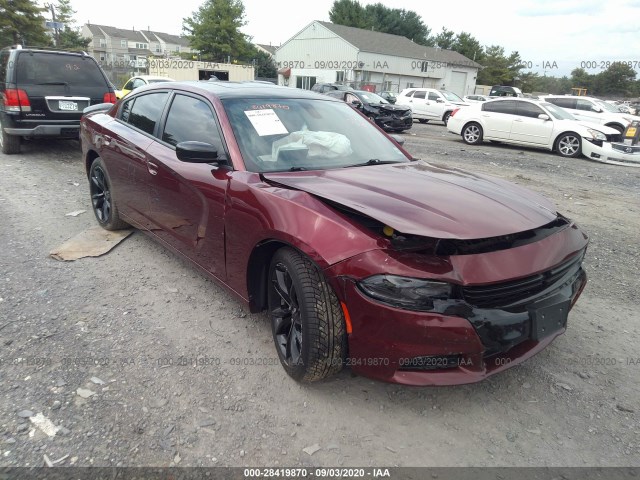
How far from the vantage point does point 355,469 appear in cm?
204

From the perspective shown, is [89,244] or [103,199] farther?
[103,199]

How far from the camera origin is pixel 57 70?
25.9 ft

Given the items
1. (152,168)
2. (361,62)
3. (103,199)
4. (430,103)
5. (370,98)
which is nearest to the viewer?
(152,168)

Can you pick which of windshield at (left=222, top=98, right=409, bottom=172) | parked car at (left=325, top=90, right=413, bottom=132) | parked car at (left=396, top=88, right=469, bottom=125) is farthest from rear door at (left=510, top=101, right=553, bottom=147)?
windshield at (left=222, top=98, right=409, bottom=172)

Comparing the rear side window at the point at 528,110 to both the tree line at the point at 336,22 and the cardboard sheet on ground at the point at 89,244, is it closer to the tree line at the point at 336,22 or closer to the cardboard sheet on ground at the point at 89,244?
the cardboard sheet on ground at the point at 89,244

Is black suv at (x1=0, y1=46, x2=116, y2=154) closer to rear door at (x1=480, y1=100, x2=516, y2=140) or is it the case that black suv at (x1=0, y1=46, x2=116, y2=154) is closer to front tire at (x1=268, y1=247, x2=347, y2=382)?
Result: front tire at (x1=268, y1=247, x2=347, y2=382)

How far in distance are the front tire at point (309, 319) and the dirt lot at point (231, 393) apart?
0.22m

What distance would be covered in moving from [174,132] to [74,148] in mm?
7256

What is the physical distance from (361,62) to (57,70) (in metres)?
37.9

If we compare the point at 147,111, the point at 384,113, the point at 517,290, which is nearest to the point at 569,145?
the point at 384,113

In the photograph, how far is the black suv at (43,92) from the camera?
7415mm

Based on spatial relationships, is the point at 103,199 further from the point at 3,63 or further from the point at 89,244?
the point at 3,63

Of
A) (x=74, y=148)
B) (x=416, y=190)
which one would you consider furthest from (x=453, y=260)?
(x=74, y=148)

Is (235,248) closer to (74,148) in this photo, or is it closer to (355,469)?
(355,469)
